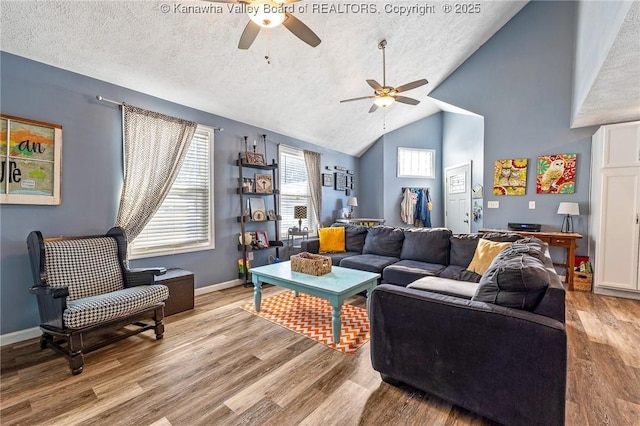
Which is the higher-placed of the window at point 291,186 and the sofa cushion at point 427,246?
the window at point 291,186

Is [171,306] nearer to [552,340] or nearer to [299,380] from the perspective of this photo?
[299,380]

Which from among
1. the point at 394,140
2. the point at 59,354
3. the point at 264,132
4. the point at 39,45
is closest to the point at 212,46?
the point at 39,45

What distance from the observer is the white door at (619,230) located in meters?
3.36

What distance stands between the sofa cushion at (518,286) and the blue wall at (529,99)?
371cm

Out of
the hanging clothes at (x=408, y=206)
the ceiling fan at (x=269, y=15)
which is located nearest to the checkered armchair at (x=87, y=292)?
the ceiling fan at (x=269, y=15)

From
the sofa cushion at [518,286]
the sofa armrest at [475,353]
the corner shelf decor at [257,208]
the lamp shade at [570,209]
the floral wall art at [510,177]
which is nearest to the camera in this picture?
the sofa armrest at [475,353]

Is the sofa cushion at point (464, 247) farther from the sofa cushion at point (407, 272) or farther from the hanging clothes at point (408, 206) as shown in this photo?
the hanging clothes at point (408, 206)

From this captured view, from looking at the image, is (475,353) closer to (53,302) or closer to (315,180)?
(53,302)

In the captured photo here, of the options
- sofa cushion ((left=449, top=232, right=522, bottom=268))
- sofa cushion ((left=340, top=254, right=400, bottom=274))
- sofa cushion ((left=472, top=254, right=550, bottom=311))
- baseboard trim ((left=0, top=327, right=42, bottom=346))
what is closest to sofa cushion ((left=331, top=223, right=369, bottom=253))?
sofa cushion ((left=340, top=254, right=400, bottom=274))

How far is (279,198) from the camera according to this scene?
187 inches

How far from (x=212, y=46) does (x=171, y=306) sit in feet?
9.26

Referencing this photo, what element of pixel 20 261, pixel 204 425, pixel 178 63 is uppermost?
pixel 178 63

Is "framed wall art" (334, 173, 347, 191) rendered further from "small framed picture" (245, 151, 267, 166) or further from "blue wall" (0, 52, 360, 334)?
"blue wall" (0, 52, 360, 334)

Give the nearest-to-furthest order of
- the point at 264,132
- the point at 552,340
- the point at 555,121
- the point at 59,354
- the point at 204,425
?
the point at 552,340
the point at 204,425
the point at 59,354
the point at 555,121
the point at 264,132
